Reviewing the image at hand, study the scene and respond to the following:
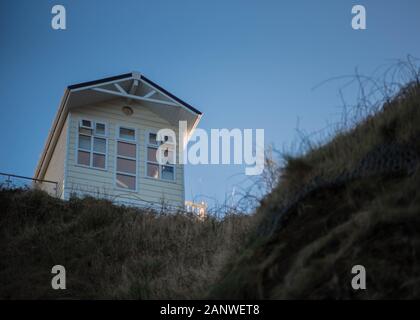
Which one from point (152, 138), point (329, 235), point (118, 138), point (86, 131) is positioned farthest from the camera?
point (152, 138)

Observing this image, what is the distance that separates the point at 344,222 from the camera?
5312 mm

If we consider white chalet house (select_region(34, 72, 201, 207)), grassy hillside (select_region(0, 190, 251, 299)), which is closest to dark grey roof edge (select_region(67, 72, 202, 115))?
white chalet house (select_region(34, 72, 201, 207))

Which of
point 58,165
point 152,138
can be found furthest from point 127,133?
point 58,165

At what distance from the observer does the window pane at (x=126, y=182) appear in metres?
21.5

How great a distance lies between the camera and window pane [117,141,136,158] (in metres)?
22.2

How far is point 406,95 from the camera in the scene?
706cm

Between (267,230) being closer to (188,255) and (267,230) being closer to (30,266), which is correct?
(188,255)

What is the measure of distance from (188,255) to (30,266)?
2608 mm

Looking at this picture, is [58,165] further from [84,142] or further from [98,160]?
[98,160]

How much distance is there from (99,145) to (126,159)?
1020 mm

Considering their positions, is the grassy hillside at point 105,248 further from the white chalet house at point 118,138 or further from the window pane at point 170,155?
the window pane at point 170,155

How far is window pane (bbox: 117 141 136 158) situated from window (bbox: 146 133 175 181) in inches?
19.7
